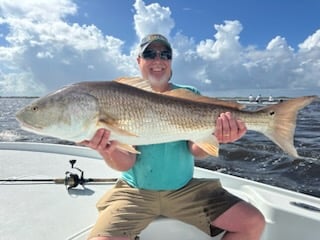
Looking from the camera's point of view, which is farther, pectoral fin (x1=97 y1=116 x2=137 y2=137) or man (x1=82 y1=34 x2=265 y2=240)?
man (x1=82 y1=34 x2=265 y2=240)

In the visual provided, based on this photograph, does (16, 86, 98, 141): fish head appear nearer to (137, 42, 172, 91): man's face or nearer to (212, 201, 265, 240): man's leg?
(137, 42, 172, 91): man's face

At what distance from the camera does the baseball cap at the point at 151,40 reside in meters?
3.47

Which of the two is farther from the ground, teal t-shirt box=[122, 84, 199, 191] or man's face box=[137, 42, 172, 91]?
man's face box=[137, 42, 172, 91]

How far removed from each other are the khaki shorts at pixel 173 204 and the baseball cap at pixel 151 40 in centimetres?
131

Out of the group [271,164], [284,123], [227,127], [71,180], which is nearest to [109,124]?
[227,127]

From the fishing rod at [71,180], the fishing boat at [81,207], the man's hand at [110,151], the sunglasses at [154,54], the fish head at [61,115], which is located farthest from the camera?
the fishing rod at [71,180]

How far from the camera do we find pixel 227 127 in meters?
2.88

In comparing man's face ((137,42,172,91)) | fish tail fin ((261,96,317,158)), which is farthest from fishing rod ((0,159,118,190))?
fish tail fin ((261,96,317,158))

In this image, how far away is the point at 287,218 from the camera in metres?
3.38

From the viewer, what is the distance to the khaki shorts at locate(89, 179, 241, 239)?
2990mm

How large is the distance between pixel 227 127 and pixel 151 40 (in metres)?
1.17

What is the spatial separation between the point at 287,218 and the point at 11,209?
2.68 meters

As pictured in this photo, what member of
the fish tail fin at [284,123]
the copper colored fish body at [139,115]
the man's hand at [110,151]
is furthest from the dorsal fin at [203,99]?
the man's hand at [110,151]

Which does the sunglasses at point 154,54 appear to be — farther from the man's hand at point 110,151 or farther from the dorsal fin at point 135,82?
the man's hand at point 110,151
